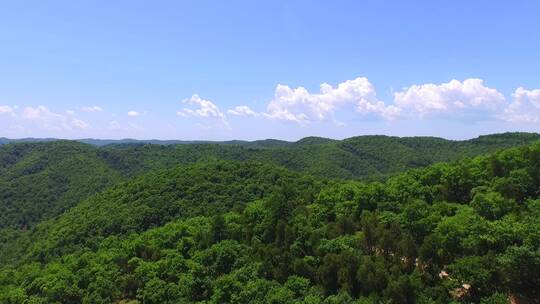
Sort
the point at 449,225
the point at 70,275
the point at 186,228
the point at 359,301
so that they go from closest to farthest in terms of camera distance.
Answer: the point at 359,301 < the point at 449,225 < the point at 70,275 < the point at 186,228

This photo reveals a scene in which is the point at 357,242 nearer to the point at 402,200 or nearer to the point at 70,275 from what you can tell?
the point at 402,200

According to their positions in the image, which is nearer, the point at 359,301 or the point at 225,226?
the point at 359,301

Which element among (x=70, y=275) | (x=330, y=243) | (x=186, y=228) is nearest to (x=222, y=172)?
(x=186, y=228)

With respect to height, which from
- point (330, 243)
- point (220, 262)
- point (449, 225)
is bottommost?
point (220, 262)

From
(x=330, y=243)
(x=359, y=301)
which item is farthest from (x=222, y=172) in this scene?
(x=359, y=301)

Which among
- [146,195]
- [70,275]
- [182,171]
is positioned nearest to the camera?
[70,275]

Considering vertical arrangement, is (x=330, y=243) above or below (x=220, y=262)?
above

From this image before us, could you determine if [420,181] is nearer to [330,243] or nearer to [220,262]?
[330,243]
